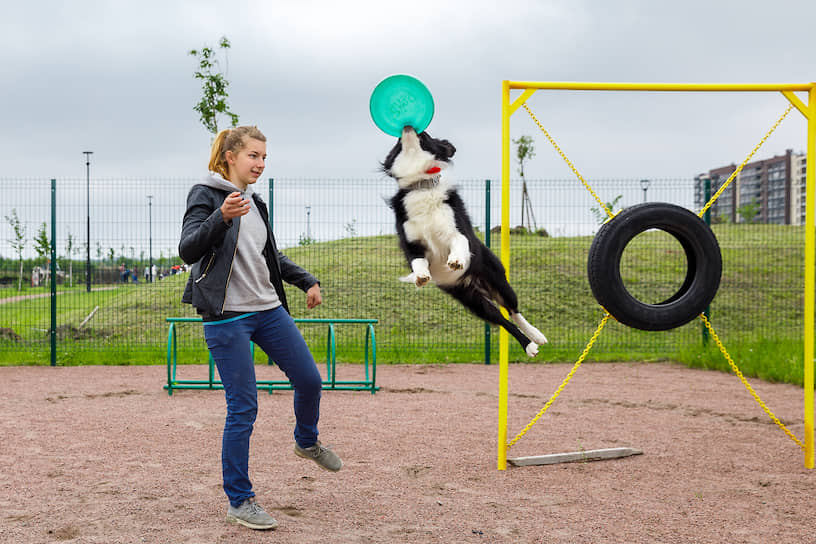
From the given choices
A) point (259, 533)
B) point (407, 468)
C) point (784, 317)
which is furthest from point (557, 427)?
point (784, 317)

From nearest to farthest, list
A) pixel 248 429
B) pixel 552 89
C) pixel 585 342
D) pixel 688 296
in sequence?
pixel 248 429, pixel 688 296, pixel 552 89, pixel 585 342

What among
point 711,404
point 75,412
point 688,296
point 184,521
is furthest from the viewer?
point 711,404

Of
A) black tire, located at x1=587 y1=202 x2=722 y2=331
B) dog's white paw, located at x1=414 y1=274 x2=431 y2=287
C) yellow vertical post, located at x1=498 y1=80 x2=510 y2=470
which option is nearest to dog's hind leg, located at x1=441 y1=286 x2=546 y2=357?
dog's white paw, located at x1=414 y1=274 x2=431 y2=287

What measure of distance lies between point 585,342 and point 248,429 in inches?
328

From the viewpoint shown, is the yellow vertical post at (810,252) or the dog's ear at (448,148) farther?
the yellow vertical post at (810,252)

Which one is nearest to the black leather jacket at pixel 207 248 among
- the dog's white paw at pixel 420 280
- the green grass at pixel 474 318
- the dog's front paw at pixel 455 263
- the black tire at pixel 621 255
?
the dog's white paw at pixel 420 280

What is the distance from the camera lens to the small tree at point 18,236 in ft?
31.8

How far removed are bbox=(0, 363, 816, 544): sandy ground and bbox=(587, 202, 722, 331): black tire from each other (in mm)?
1017

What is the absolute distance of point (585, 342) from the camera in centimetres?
1081

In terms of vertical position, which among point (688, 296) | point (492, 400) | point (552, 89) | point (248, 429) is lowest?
point (492, 400)

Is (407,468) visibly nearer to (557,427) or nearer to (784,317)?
(557,427)

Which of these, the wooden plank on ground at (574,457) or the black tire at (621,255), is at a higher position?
the black tire at (621,255)

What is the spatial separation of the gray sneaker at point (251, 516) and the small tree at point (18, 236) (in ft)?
26.2

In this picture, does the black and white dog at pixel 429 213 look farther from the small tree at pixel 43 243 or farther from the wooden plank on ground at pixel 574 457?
the small tree at pixel 43 243
